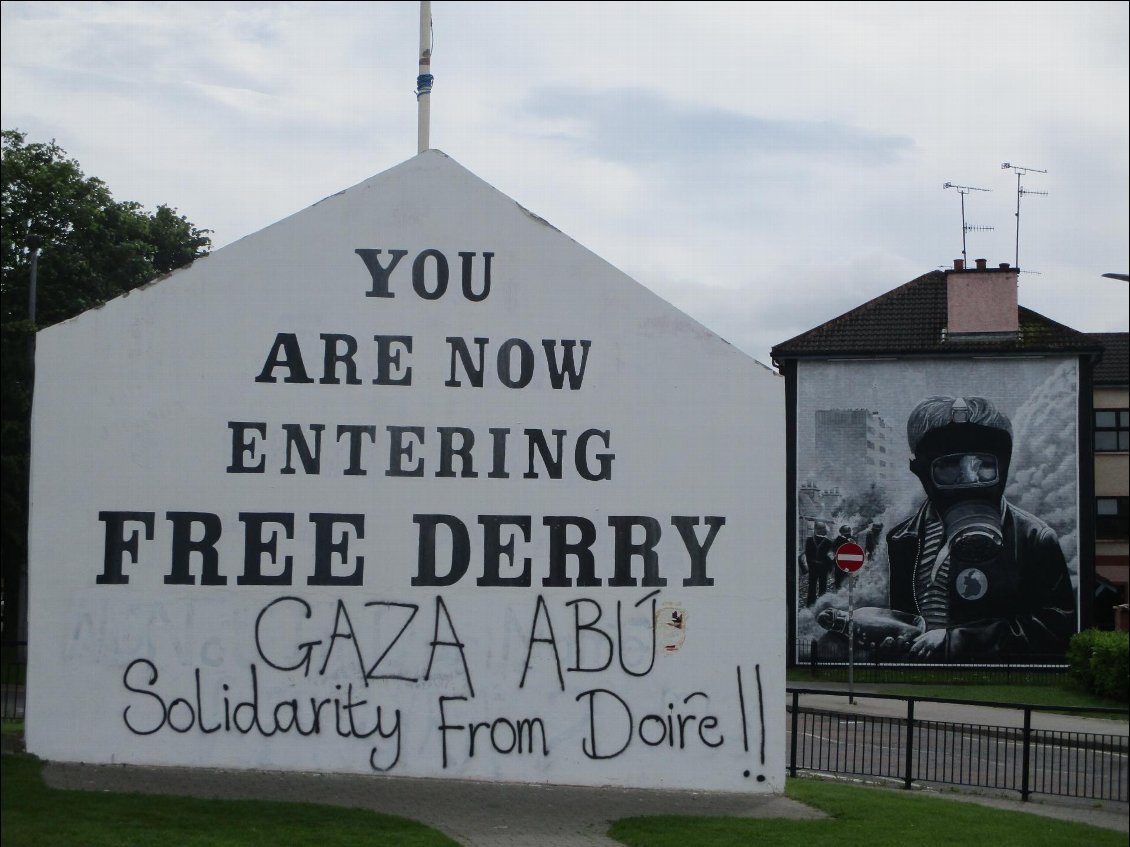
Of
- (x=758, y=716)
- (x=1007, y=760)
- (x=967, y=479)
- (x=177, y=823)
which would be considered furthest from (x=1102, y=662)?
(x=177, y=823)

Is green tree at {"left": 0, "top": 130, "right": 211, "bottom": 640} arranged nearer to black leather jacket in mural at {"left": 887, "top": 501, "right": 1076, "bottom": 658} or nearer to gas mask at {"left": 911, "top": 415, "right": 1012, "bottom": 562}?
gas mask at {"left": 911, "top": 415, "right": 1012, "bottom": 562}

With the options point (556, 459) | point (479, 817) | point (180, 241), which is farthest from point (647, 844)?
point (180, 241)

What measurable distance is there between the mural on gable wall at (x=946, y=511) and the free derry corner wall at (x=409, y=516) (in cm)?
1979

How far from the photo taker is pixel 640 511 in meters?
12.4

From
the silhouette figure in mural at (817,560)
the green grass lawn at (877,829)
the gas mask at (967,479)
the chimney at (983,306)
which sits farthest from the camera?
the chimney at (983,306)

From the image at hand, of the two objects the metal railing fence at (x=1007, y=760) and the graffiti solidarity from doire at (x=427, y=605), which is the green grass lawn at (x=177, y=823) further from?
the metal railing fence at (x=1007, y=760)

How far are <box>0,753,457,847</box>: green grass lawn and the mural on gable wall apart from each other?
2260 centimetres

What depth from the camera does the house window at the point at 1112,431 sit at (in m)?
45.6

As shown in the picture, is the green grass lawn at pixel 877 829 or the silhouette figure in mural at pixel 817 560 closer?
the green grass lawn at pixel 877 829

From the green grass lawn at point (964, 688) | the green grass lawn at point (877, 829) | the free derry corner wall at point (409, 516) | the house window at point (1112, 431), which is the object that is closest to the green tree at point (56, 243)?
the green grass lawn at point (964, 688)

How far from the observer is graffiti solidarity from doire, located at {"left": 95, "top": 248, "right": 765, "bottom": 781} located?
1209cm

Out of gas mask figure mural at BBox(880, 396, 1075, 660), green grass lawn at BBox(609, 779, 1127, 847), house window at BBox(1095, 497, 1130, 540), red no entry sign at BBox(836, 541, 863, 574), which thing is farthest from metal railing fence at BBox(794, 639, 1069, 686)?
green grass lawn at BBox(609, 779, 1127, 847)

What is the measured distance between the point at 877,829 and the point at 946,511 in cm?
2175

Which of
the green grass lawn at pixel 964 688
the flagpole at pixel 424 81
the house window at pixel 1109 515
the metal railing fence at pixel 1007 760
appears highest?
the flagpole at pixel 424 81
